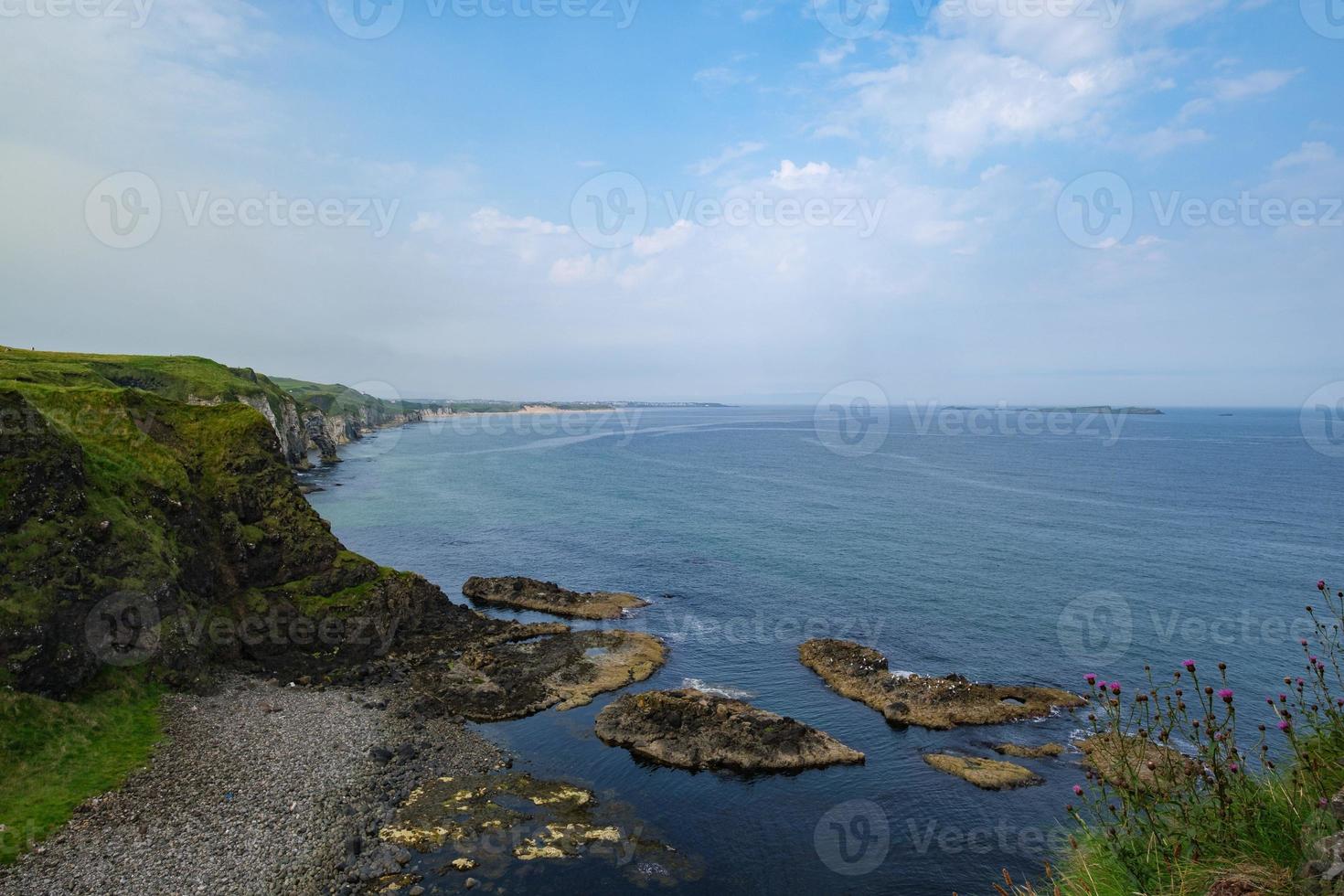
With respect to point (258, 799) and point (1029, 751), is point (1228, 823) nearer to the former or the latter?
point (1029, 751)

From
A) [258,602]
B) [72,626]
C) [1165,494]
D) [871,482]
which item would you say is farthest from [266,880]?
[1165,494]

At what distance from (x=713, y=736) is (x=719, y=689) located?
6696mm

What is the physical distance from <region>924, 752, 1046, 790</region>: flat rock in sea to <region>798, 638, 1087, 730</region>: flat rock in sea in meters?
3.40

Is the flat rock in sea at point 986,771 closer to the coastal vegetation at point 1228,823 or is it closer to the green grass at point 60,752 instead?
the coastal vegetation at point 1228,823

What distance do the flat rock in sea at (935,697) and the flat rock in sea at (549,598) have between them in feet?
62.5

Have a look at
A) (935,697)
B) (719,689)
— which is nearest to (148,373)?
(719,689)

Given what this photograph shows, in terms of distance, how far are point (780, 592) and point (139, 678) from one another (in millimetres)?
44415

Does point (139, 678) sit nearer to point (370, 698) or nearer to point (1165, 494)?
point (370, 698)

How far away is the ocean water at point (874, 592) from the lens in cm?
2900

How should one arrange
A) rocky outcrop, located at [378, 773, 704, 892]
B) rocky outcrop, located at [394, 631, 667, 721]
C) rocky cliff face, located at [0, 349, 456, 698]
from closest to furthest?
rocky outcrop, located at [378, 773, 704, 892], rocky cliff face, located at [0, 349, 456, 698], rocky outcrop, located at [394, 631, 667, 721]

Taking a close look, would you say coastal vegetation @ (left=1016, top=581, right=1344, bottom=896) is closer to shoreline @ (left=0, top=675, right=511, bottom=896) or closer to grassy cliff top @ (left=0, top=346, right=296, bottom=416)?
shoreline @ (left=0, top=675, right=511, bottom=896)

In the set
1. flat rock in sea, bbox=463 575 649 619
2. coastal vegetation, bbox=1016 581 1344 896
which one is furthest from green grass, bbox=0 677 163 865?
coastal vegetation, bbox=1016 581 1344 896

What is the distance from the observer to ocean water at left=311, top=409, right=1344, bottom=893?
95.1 ft

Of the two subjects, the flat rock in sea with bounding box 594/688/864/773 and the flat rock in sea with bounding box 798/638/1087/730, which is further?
the flat rock in sea with bounding box 798/638/1087/730
